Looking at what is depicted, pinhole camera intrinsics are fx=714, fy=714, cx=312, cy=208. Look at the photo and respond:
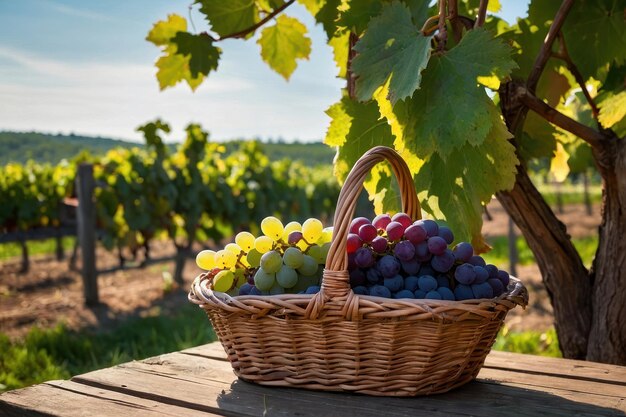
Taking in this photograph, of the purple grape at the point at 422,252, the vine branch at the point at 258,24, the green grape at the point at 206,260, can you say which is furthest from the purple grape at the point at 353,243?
the vine branch at the point at 258,24

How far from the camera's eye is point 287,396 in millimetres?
1285

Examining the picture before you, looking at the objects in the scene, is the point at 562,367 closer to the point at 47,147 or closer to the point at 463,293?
the point at 463,293

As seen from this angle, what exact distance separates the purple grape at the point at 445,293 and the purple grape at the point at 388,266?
83mm

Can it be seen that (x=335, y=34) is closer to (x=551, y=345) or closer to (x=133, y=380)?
(x=133, y=380)

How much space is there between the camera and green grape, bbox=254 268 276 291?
132 centimetres

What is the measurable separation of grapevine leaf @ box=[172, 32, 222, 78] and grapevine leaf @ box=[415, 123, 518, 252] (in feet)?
2.53

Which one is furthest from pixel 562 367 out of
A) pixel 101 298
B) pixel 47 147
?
pixel 47 147

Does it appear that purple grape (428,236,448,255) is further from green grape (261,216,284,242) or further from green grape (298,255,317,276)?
green grape (261,216,284,242)

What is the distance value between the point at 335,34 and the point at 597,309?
98 centimetres

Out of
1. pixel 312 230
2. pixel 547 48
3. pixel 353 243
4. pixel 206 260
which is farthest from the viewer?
pixel 547 48

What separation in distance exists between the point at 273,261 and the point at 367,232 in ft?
0.60

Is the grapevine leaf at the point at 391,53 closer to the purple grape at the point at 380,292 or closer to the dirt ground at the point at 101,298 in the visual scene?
the purple grape at the point at 380,292

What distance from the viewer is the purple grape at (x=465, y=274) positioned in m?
1.26

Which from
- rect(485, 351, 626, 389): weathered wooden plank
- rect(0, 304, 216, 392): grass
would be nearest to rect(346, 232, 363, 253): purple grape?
rect(485, 351, 626, 389): weathered wooden plank
